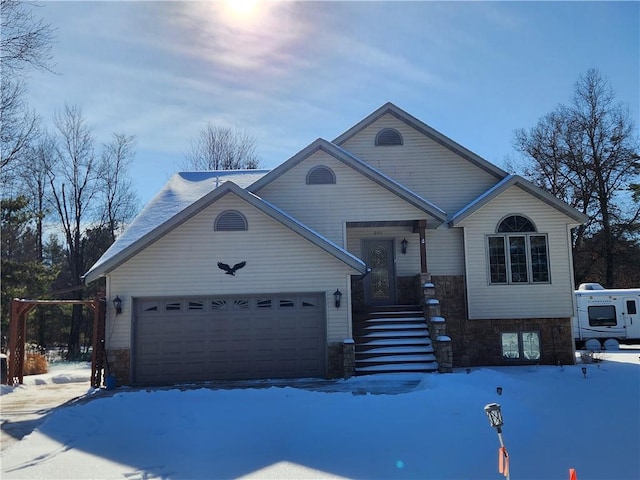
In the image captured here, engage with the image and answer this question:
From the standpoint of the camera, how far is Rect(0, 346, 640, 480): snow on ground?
22.6 ft

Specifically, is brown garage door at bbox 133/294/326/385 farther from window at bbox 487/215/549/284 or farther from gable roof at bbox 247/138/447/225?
window at bbox 487/215/549/284

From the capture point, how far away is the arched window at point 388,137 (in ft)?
56.3

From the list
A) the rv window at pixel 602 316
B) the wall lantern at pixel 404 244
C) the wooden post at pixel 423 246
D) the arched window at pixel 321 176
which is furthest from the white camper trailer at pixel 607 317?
the arched window at pixel 321 176

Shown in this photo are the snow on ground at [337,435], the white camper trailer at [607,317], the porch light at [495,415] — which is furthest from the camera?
the white camper trailer at [607,317]

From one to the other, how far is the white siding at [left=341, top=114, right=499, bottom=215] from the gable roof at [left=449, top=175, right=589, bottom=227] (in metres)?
1.15

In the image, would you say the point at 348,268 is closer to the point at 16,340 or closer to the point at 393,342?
the point at 393,342

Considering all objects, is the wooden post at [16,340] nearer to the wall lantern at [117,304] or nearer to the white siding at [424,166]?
the wall lantern at [117,304]

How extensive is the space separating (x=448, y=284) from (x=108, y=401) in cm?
968

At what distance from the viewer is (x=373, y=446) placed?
762 centimetres

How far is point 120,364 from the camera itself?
13164mm

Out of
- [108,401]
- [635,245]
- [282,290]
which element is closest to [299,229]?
[282,290]

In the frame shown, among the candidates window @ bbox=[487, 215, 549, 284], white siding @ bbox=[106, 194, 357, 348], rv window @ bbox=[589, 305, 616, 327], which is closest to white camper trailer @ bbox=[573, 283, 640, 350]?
rv window @ bbox=[589, 305, 616, 327]

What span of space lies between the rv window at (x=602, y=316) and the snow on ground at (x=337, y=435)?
12.8m

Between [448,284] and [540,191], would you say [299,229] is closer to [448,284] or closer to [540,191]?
[448,284]
